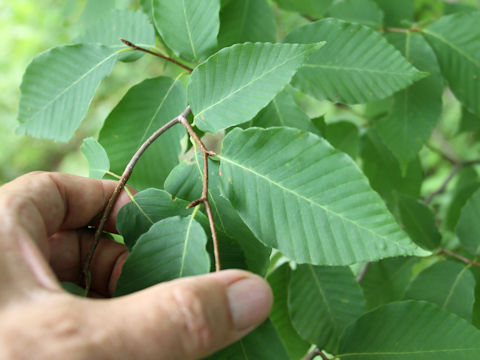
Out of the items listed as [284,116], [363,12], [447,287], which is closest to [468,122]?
[363,12]

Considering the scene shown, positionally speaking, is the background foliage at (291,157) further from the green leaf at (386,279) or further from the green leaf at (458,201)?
the green leaf at (458,201)

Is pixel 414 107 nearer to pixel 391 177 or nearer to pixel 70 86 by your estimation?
pixel 391 177

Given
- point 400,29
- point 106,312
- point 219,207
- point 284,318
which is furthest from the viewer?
point 400,29

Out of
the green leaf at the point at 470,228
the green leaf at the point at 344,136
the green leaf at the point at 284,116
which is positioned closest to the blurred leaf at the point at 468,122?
the green leaf at the point at 344,136

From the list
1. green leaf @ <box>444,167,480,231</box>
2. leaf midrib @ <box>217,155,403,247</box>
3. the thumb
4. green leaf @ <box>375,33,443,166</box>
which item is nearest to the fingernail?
the thumb

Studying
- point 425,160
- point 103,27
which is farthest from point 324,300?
point 425,160

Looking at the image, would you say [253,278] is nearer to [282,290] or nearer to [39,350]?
[39,350]

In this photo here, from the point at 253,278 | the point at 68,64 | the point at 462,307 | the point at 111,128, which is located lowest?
the point at 462,307
